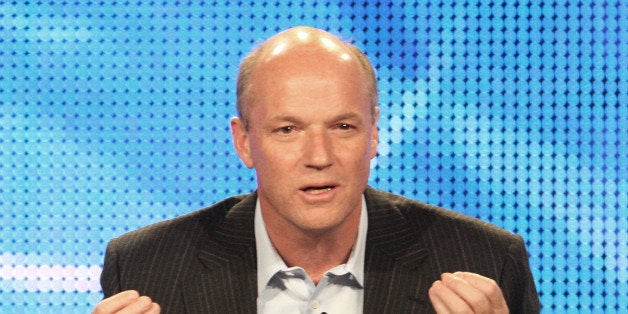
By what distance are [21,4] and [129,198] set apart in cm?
62

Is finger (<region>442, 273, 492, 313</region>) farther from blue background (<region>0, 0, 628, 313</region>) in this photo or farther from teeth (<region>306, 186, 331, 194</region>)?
blue background (<region>0, 0, 628, 313</region>)

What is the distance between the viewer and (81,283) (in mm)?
2596

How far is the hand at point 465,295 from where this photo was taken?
1438mm

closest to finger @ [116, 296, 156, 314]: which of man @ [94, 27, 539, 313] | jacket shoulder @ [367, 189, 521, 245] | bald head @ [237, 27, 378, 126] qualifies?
man @ [94, 27, 539, 313]

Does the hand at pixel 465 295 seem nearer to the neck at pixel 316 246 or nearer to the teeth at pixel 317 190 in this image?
the teeth at pixel 317 190

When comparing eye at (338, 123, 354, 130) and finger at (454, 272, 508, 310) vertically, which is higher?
eye at (338, 123, 354, 130)

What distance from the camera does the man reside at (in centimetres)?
170

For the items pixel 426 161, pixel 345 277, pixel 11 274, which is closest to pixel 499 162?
pixel 426 161

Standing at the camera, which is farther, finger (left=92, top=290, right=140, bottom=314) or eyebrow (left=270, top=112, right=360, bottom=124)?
eyebrow (left=270, top=112, right=360, bottom=124)

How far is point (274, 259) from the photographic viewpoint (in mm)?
1876

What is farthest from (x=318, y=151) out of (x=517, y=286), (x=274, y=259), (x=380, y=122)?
(x=380, y=122)

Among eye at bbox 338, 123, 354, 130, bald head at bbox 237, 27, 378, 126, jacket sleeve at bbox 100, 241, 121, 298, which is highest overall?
bald head at bbox 237, 27, 378, 126

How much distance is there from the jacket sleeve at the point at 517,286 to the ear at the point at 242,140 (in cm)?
55

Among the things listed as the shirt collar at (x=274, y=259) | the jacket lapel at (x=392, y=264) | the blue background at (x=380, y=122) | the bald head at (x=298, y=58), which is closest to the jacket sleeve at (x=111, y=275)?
the shirt collar at (x=274, y=259)
